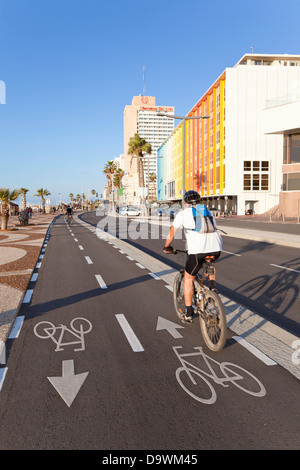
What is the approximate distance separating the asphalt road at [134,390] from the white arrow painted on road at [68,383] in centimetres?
1

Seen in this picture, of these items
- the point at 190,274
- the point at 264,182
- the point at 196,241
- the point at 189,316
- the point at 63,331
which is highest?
the point at 264,182

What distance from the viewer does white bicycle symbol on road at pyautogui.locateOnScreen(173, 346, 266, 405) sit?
3354 mm

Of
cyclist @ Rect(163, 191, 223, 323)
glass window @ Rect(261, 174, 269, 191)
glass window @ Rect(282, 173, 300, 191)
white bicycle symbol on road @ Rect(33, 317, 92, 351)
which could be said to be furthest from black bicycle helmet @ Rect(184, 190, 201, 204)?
glass window @ Rect(261, 174, 269, 191)

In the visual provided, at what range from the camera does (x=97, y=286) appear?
26.7ft

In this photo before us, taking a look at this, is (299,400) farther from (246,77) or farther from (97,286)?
(246,77)

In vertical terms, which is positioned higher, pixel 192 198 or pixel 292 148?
pixel 292 148

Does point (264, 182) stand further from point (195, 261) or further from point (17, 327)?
point (17, 327)

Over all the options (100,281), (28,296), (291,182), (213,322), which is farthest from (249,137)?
(213,322)

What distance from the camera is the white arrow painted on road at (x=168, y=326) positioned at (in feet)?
16.4

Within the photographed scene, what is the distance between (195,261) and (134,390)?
182 centimetres

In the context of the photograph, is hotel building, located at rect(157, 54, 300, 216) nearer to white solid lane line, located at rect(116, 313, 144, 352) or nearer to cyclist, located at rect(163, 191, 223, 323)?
white solid lane line, located at rect(116, 313, 144, 352)

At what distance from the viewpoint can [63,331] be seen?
17.1 feet

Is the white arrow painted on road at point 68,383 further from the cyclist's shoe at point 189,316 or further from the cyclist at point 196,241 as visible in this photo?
the cyclist at point 196,241
